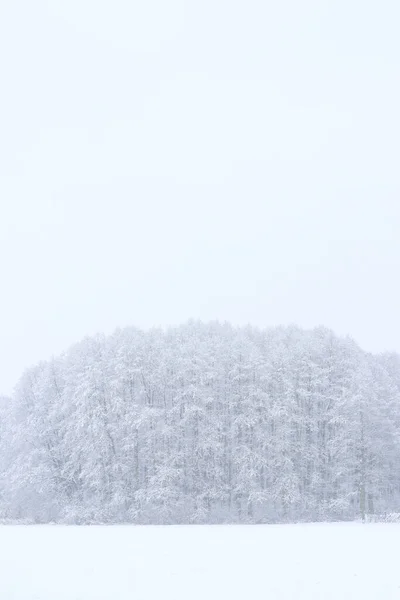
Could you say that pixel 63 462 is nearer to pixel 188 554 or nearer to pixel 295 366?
pixel 295 366

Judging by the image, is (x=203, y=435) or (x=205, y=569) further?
(x=203, y=435)

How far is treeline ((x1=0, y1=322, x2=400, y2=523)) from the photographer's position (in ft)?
155

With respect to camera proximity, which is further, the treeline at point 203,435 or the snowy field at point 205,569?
the treeline at point 203,435

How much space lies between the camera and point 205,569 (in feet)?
49.0

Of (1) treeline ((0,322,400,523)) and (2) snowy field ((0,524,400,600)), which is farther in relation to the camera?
(1) treeline ((0,322,400,523))

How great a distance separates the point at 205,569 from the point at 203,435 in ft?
116

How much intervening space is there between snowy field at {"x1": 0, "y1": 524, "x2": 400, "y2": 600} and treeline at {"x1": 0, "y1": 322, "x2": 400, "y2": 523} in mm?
24158

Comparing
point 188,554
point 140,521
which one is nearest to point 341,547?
point 188,554

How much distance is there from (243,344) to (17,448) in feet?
73.4

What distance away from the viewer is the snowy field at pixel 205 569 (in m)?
12.2

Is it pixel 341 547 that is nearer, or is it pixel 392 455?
pixel 341 547

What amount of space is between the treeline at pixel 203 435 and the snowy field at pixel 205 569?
79.3 ft

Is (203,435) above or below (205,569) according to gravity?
above

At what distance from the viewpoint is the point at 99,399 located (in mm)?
51875
